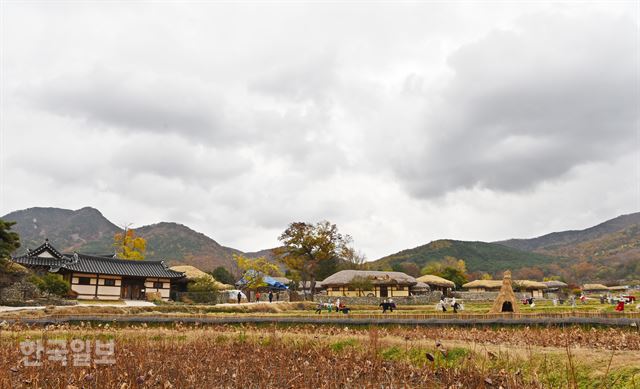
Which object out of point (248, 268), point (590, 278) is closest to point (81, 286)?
point (248, 268)

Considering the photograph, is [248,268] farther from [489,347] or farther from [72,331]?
[489,347]

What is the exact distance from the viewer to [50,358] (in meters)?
8.51

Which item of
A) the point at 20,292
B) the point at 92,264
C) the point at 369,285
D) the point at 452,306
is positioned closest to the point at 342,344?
the point at 452,306

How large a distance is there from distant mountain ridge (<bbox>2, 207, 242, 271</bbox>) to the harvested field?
109197 mm

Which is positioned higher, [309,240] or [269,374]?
[309,240]

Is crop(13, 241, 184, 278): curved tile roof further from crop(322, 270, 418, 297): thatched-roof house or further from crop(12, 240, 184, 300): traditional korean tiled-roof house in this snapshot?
crop(322, 270, 418, 297): thatched-roof house

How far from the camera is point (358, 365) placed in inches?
301

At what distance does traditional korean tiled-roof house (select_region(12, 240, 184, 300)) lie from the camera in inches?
1569

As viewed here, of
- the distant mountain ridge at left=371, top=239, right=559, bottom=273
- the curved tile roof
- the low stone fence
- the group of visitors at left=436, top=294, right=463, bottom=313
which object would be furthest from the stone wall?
the distant mountain ridge at left=371, top=239, right=559, bottom=273

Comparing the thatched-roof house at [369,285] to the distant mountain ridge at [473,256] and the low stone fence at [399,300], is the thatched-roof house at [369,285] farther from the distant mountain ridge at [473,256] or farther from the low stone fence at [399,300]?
the distant mountain ridge at [473,256]

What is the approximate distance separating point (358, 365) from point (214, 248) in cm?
14292

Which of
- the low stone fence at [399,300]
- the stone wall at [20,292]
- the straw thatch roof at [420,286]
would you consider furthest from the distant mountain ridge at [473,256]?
the stone wall at [20,292]

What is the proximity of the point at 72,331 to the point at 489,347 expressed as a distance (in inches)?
475

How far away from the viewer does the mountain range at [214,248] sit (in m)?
121
